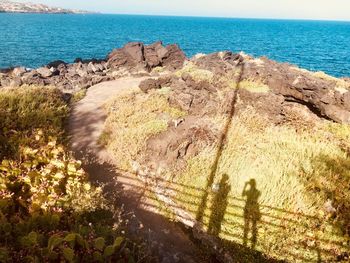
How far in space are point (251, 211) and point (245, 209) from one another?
203 mm

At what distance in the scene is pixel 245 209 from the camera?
9914mm

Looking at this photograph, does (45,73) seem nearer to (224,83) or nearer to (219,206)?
(224,83)

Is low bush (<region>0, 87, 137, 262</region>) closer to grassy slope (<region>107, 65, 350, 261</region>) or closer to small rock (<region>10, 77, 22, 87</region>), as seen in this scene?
grassy slope (<region>107, 65, 350, 261</region>)

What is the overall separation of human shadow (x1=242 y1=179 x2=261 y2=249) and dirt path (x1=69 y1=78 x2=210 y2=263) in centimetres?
148

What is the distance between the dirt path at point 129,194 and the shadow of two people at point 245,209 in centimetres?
98

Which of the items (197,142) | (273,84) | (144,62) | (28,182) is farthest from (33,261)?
(144,62)

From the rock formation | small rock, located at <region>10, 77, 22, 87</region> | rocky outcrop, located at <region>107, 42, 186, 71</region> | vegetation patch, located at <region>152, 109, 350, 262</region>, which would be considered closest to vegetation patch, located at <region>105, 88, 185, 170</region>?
the rock formation

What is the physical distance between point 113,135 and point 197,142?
4.27 meters

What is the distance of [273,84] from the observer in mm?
18938

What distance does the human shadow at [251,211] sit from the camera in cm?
924

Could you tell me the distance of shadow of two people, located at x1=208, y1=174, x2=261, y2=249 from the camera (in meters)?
9.38

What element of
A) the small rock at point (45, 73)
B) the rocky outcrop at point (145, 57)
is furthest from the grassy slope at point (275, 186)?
the rocky outcrop at point (145, 57)

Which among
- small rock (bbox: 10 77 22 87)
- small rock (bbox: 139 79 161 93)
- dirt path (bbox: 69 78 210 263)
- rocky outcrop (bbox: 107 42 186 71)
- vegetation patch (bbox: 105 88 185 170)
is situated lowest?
dirt path (bbox: 69 78 210 263)

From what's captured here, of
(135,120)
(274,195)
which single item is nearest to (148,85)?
(135,120)
